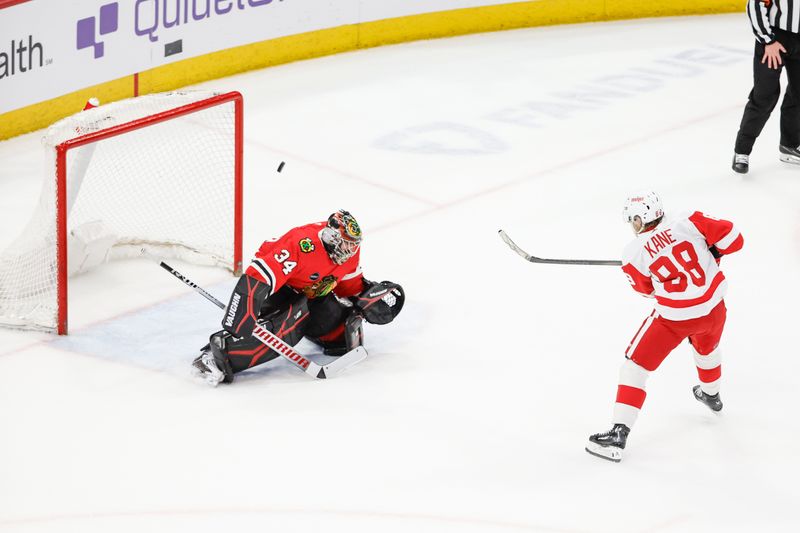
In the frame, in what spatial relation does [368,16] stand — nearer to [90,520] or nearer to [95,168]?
[95,168]

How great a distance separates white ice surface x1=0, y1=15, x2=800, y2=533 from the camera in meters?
4.31

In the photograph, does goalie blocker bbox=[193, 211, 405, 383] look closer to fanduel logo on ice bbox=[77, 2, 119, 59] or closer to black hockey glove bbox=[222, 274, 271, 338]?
black hockey glove bbox=[222, 274, 271, 338]

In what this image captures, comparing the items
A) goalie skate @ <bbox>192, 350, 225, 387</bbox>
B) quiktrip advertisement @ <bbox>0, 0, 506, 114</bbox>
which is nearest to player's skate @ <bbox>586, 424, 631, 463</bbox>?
goalie skate @ <bbox>192, 350, 225, 387</bbox>

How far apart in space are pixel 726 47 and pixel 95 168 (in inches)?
207

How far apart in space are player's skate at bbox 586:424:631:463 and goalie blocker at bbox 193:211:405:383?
3.64 feet

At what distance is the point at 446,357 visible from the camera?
5.34 metres

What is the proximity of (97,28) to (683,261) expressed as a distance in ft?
13.4

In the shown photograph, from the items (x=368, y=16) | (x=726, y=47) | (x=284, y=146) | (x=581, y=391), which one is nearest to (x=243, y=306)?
(x=581, y=391)

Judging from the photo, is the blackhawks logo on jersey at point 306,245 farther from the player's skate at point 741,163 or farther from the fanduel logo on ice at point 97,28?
the player's skate at point 741,163

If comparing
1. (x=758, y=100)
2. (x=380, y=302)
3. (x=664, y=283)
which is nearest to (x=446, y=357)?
(x=380, y=302)

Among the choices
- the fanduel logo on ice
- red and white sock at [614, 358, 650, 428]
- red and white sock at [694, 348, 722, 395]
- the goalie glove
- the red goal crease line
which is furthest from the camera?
the fanduel logo on ice

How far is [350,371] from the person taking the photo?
520cm

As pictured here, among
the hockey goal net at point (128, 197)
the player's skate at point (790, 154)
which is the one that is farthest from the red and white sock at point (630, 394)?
the player's skate at point (790, 154)

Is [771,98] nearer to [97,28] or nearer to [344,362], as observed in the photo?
[344,362]
